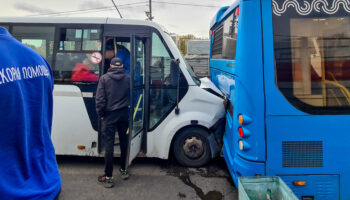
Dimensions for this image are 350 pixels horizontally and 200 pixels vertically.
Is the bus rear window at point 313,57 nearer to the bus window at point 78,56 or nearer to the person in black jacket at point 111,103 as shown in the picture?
the person in black jacket at point 111,103

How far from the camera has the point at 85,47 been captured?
4.45 metres

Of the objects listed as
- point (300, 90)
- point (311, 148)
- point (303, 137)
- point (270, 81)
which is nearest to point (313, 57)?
point (300, 90)

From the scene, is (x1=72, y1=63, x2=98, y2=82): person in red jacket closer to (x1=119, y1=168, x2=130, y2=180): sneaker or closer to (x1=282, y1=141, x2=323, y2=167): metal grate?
(x1=119, y1=168, x2=130, y2=180): sneaker

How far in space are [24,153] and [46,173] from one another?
0.89 ft

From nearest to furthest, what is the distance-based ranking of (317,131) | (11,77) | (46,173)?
(11,77) < (46,173) < (317,131)

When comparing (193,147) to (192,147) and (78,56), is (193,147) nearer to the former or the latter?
(192,147)

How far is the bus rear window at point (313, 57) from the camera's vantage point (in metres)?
2.87

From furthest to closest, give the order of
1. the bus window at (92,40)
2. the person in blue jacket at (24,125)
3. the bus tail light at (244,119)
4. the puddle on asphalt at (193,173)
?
the bus window at (92,40)
the puddle on asphalt at (193,173)
the bus tail light at (244,119)
the person in blue jacket at (24,125)

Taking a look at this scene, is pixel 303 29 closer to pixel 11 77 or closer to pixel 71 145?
pixel 11 77

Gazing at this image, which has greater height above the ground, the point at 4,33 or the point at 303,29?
the point at 303,29

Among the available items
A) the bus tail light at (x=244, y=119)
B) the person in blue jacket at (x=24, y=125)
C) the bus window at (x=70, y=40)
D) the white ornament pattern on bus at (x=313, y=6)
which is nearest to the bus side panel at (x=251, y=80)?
the bus tail light at (x=244, y=119)

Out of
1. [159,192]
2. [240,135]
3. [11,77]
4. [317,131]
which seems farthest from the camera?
[159,192]

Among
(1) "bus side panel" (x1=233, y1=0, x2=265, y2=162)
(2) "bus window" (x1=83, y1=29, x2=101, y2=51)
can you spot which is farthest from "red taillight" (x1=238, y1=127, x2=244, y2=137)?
(2) "bus window" (x1=83, y1=29, x2=101, y2=51)

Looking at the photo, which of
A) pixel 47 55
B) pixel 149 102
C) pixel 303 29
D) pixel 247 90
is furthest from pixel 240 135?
pixel 47 55
